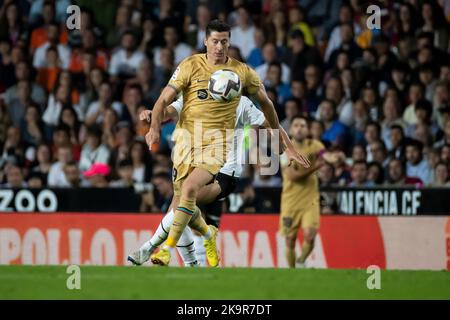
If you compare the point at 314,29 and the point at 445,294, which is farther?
the point at 314,29

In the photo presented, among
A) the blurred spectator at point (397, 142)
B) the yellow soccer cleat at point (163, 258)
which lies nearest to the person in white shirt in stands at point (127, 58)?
the blurred spectator at point (397, 142)

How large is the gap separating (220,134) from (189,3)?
9.07 meters

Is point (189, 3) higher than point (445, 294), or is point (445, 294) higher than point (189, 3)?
point (189, 3)

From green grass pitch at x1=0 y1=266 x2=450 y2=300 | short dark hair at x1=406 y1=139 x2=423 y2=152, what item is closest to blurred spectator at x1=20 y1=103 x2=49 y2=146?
short dark hair at x1=406 y1=139 x2=423 y2=152

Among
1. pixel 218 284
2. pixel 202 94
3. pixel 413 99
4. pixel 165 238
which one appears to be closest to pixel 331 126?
pixel 413 99

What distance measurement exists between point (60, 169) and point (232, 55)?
3.31 m

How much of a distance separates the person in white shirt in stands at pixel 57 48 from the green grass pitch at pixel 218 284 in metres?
9.22

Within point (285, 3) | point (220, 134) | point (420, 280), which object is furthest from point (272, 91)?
point (420, 280)

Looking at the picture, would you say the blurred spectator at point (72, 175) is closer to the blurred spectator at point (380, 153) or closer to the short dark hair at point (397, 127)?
the blurred spectator at point (380, 153)

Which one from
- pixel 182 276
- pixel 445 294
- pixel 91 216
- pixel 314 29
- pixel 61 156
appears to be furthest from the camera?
pixel 314 29

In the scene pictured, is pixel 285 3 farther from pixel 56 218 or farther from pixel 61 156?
pixel 56 218

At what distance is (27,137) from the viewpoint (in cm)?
1992

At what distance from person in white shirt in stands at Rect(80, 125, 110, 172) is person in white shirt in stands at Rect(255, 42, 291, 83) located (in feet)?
9.45

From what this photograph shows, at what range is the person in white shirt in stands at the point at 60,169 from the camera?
18.6m
